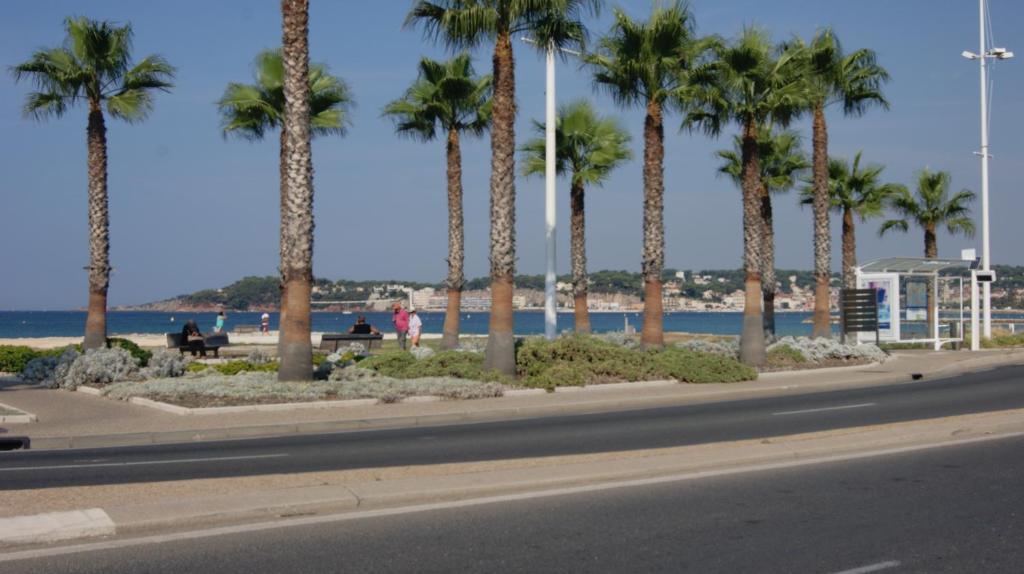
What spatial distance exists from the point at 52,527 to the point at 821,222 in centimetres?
2789

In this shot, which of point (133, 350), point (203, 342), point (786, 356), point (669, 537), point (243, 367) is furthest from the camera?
point (203, 342)

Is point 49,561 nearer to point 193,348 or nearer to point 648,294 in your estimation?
point 648,294

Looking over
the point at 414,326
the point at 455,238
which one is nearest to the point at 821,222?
the point at 455,238

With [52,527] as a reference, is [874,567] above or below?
below

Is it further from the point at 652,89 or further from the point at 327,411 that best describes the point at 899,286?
the point at 327,411

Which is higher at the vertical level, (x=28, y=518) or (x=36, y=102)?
(x=36, y=102)

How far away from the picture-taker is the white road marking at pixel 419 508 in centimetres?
747

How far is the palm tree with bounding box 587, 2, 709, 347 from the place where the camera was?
26094 millimetres

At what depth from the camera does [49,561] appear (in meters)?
7.15

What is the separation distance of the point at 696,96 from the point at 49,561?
22728mm

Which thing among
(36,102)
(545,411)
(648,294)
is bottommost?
(545,411)

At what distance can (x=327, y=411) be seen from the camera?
18281 millimetres

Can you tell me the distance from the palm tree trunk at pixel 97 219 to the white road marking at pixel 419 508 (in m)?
18.7

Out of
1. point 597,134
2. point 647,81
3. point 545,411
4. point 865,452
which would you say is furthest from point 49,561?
point 597,134
